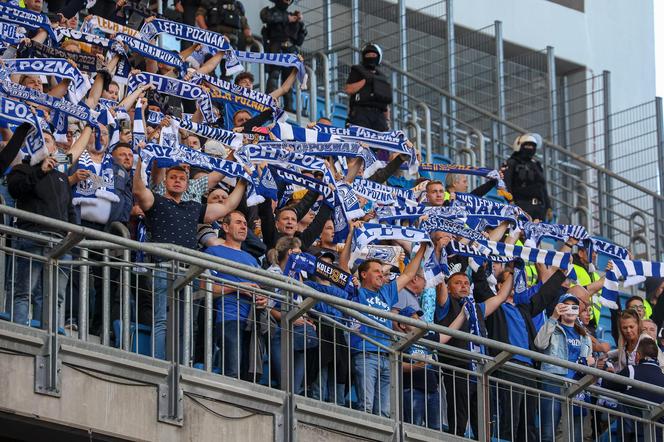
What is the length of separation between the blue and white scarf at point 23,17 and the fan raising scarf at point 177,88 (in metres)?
0.96

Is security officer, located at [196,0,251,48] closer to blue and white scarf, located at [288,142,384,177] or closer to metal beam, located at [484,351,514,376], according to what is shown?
blue and white scarf, located at [288,142,384,177]

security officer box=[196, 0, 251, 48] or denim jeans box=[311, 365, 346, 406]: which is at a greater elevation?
security officer box=[196, 0, 251, 48]

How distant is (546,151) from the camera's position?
2583 centimetres

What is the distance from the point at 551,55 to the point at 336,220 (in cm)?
1130

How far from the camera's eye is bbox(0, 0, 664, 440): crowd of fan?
1405cm

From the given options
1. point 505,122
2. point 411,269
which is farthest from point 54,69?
point 505,122

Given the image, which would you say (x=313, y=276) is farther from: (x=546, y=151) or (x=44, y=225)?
(x=546, y=151)

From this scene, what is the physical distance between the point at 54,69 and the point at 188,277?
13.0 feet

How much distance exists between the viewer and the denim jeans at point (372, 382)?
47.7ft

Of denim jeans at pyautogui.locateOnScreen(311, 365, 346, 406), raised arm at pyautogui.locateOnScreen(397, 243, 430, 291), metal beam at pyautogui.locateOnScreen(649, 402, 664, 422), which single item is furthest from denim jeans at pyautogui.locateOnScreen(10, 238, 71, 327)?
metal beam at pyautogui.locateOnScreen(649, 402, 664, 422)

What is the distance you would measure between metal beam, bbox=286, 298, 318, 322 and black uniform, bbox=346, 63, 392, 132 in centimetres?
762

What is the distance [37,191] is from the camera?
14.5 metres

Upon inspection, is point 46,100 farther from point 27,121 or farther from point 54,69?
point 27,121

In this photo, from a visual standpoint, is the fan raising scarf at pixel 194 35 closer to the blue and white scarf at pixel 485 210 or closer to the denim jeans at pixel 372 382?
the blue and white scarf at pixel 485 210
